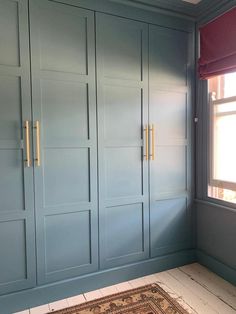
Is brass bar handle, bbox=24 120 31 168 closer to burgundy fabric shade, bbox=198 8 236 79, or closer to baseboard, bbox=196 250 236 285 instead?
burgundy fabric shade, bbox=198 8 236 79

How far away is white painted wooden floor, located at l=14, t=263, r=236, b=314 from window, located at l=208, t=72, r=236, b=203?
79 cm

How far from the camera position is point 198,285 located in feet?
7.25

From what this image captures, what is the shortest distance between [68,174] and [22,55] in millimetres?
996

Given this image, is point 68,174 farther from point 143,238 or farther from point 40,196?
point 143,238

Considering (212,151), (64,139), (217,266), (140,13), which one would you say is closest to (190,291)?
(217,266)

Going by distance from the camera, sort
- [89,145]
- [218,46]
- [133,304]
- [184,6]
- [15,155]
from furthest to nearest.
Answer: [184,6]
[218,46]
[89,145]
[133,304]
[15,155]

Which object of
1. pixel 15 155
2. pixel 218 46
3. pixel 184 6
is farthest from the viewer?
pixel 184 6

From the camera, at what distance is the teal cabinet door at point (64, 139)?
6.24 ft

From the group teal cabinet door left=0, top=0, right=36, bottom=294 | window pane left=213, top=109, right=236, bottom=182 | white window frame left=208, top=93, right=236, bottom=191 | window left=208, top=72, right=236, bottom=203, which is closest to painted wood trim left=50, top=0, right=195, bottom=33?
teal cabinet door left=0, top=0, right=36, bottom=294

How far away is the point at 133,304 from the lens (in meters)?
1.94

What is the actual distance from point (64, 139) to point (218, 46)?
1.65 metres

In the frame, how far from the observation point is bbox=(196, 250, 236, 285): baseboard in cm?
222

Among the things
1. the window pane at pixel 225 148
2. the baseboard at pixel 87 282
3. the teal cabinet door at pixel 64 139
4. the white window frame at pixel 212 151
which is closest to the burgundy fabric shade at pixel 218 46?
the white window frame at pixel 212 151

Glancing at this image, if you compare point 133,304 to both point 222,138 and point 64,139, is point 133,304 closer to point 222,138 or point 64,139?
point 64,139
